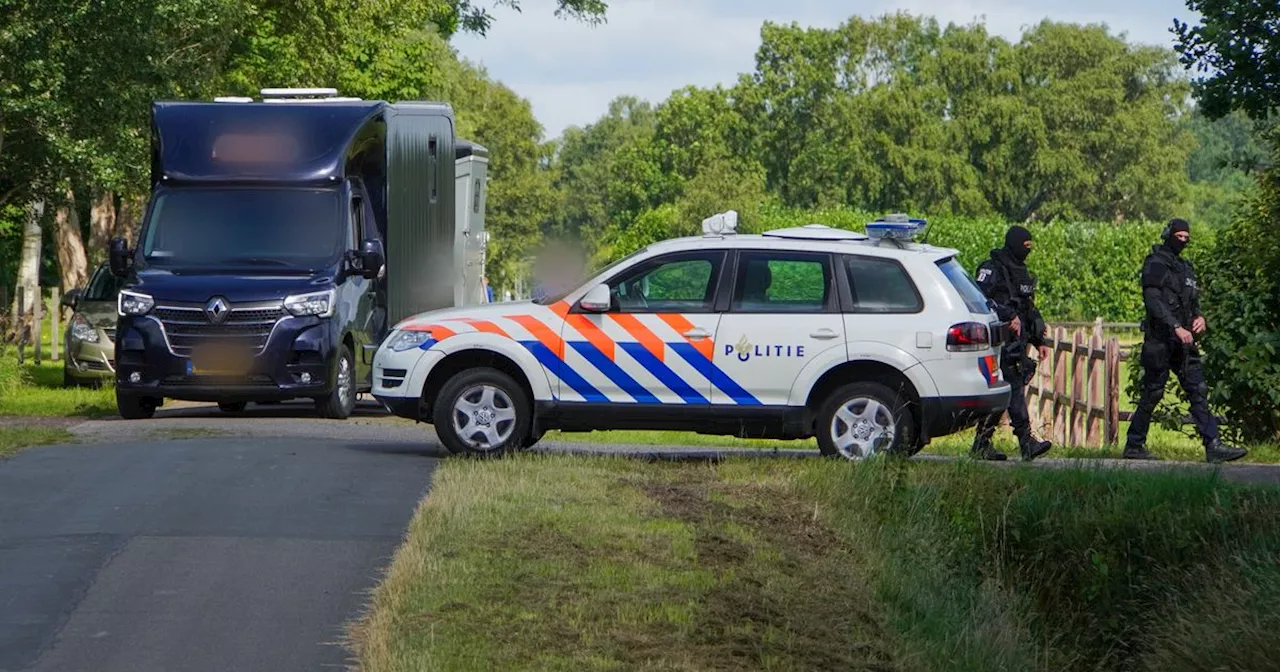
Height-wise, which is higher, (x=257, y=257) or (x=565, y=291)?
(x=257, y=257)

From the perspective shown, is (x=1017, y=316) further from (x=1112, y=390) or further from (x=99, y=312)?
(x=99, y=312)

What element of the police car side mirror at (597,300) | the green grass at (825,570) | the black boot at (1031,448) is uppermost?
the police car side mirror at (597,300)

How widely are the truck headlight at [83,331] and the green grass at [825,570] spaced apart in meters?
12.6

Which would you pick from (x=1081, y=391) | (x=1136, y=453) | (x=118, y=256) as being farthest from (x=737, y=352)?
(x=1081, y=391)

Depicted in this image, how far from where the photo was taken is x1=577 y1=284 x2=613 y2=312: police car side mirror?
45.2 ft

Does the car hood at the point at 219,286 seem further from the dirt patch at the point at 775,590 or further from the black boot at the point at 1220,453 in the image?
the black boot at the point at 1220,453

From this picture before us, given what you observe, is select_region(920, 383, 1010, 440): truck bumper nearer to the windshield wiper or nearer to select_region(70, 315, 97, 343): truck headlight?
the windshield wiper

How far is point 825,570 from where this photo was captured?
927 centimetres

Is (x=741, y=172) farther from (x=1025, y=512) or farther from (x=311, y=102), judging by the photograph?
(x=1025, y=512)

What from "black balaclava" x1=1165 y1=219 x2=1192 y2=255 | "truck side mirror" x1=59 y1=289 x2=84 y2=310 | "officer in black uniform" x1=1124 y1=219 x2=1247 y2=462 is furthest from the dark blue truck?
"black balaclava" x1=1165 y1=219 x2=1192 y2=255

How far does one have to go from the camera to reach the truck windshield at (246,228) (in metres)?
18.3

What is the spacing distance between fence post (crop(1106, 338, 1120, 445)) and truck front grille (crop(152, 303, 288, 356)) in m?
9.28

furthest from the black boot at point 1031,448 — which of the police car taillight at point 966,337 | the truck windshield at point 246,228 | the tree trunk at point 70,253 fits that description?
the tree trunk at point 70,253

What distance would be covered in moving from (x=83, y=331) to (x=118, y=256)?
7.05 metres
